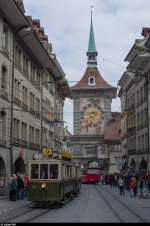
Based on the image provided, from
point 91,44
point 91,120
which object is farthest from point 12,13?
point 91,44

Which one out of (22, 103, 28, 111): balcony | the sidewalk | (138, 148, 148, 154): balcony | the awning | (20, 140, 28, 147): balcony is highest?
the awning

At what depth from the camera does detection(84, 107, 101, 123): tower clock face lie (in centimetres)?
11350

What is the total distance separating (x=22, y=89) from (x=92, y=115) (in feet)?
230

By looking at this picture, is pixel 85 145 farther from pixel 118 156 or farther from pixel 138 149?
pixel 138 149

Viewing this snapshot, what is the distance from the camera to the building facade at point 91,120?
114m

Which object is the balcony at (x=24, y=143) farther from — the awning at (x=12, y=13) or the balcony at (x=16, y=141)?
the awning at (x=12, y=13)

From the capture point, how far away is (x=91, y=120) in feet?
375

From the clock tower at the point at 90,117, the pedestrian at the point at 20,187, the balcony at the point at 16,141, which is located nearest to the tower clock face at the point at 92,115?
the clock tower at the point at 90,117

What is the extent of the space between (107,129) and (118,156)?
9162mm

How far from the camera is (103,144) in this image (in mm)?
113688

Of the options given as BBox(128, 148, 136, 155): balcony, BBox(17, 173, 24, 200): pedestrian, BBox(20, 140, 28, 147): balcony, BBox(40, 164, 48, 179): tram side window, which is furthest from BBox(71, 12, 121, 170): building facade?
BBox(40, 164, 48, 179): tram side window

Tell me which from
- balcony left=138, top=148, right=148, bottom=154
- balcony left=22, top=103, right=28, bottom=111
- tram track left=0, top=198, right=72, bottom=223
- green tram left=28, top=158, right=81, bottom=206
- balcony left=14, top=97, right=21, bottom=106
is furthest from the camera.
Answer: balcony left=138, top=148, right=148, bottom=154

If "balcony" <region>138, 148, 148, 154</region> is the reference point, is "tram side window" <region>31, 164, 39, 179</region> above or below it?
below

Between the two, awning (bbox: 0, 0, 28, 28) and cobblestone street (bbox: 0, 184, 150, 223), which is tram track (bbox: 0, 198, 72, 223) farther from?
awning (bbox: 0, 0, 28, 28)
